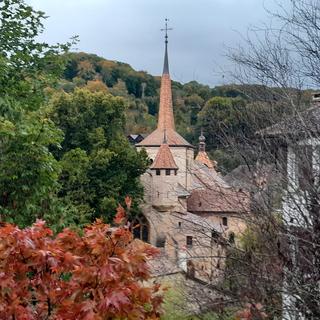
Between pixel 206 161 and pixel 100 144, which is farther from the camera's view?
pixel 100 144

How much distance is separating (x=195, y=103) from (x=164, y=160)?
26.9 meters

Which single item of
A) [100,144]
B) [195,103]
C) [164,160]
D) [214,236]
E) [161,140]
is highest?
[195,103]

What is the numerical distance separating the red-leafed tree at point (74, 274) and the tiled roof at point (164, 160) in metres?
35.0

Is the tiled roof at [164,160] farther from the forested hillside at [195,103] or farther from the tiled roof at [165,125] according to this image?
the tiled roof at [165,125]

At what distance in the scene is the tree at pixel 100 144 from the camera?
34.1m

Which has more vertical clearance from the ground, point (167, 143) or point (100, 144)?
point (167, 143)

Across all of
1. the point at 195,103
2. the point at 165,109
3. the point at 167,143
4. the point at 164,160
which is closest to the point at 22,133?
the point at 164,160

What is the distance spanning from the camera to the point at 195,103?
216ft

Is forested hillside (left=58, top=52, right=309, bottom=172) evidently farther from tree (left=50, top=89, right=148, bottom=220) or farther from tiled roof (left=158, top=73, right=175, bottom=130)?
tiled roof (left=158, top=73, right=175, bottom=130)

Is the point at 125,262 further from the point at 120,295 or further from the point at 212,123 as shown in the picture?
the point at 212,123

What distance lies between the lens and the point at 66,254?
14.1ft

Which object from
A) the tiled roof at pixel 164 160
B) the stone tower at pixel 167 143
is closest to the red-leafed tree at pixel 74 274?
the stone tower at pixel 167 143

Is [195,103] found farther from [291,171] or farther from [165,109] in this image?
[291,171]

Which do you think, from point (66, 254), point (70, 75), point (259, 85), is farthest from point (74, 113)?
point (70, 75)
